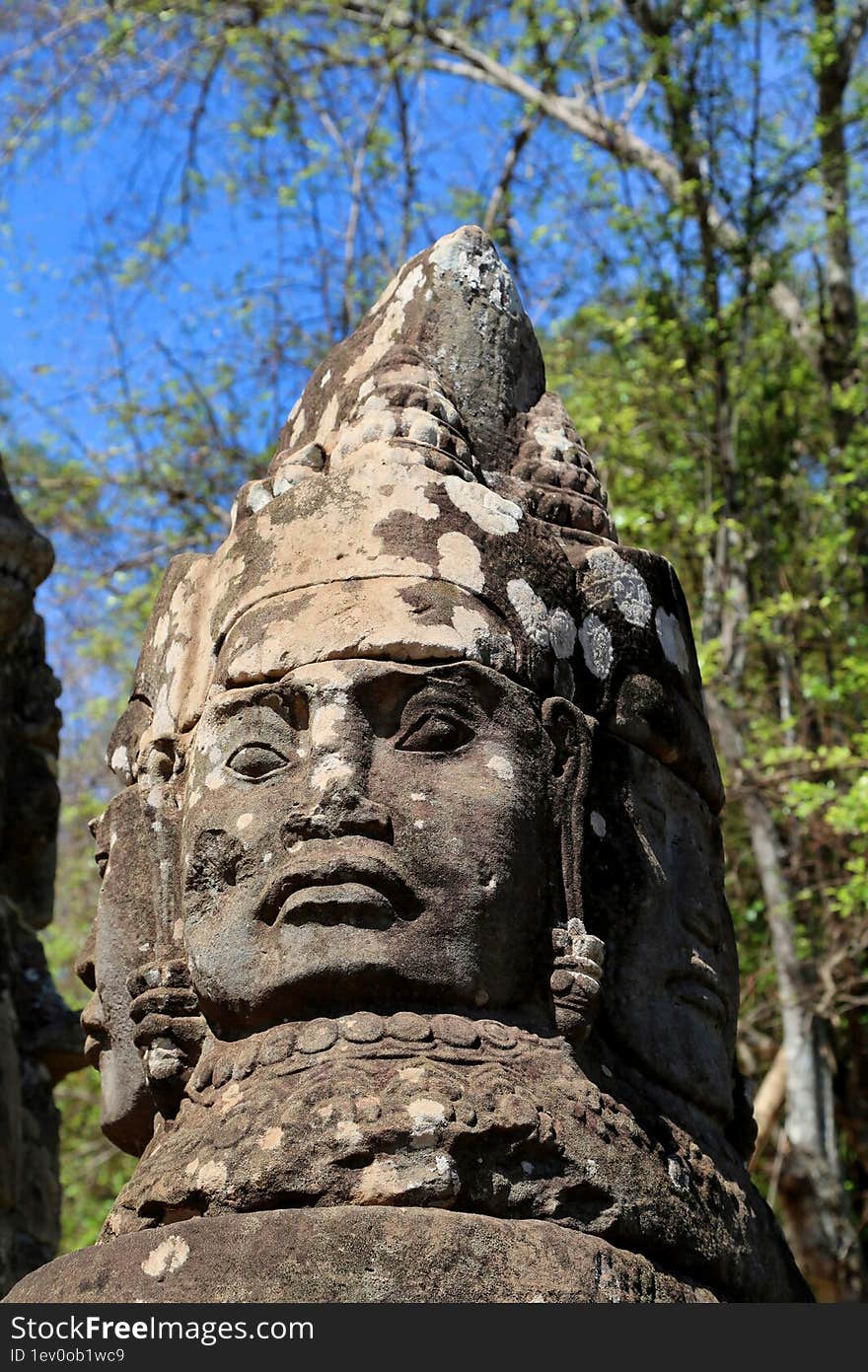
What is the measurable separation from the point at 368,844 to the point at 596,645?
0.80 metres

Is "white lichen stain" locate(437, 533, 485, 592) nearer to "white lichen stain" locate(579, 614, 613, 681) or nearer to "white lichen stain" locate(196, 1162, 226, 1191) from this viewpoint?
"white lichen stain" locate(579, 614, 613, 681)

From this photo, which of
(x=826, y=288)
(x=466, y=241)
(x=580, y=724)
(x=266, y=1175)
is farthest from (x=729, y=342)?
(x=266, y=1175)

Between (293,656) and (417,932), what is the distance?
57cm

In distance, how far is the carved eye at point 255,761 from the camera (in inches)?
118

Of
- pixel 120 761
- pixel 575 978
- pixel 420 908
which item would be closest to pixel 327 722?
pixel 420 908

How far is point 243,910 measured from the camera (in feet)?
9.50

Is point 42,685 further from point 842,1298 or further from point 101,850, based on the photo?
point 842,1298

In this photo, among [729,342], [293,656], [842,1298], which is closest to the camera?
[293,656]

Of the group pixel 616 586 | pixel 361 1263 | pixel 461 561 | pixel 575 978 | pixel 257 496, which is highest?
pixel 257 496

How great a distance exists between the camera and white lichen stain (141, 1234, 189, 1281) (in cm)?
245

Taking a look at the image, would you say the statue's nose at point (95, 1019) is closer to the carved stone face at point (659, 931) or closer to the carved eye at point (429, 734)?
the carved eye at point (429, 734)

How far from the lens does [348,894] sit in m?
2.76

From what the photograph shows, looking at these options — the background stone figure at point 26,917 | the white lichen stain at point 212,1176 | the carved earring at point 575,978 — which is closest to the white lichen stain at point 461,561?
the carved earring at point 575,978

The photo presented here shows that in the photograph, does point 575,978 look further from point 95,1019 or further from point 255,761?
point 95,1019
